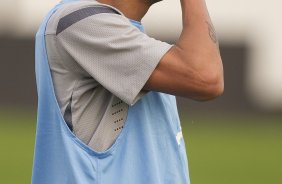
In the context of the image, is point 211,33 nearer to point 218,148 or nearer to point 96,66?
point 96,66

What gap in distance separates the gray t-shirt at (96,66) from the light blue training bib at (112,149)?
0.10 ft

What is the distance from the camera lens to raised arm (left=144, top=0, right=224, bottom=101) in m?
3.25

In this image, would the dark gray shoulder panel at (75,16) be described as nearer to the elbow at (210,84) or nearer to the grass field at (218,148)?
the elbow at (210,84)

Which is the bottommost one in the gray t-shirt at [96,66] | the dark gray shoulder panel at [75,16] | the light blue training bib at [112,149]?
the light blue training bib at [112,149]

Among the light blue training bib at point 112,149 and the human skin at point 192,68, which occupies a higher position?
the human skin at point 192,68

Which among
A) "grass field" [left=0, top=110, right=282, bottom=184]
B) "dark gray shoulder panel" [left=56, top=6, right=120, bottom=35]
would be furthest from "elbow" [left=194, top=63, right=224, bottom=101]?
"grass field" [left=0, top=110, right=282, bottom=184]

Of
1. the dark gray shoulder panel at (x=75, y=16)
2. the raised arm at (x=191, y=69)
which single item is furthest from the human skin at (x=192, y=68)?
the dark gray shoulder panel at (x=75, y=16)

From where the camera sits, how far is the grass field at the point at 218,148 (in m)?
11.3

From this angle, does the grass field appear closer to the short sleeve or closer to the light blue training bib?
the light blue training bib

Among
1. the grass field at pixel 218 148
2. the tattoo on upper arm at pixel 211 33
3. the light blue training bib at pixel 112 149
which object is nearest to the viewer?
the light blue training bib at pixel 112 149

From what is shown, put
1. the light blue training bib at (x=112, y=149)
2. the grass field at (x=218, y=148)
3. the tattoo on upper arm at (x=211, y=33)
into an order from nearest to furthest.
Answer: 1. the light blue training bib at (x=112, y=149)
2. the tattoo on upper arm at (x=211, y=33)
3. the grass field at (x=218, y=148)

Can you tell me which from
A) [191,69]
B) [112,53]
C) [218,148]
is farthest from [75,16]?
[218,148]

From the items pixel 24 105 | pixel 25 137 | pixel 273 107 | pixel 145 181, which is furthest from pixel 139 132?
pixel 273 107

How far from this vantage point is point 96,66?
3262 mm
